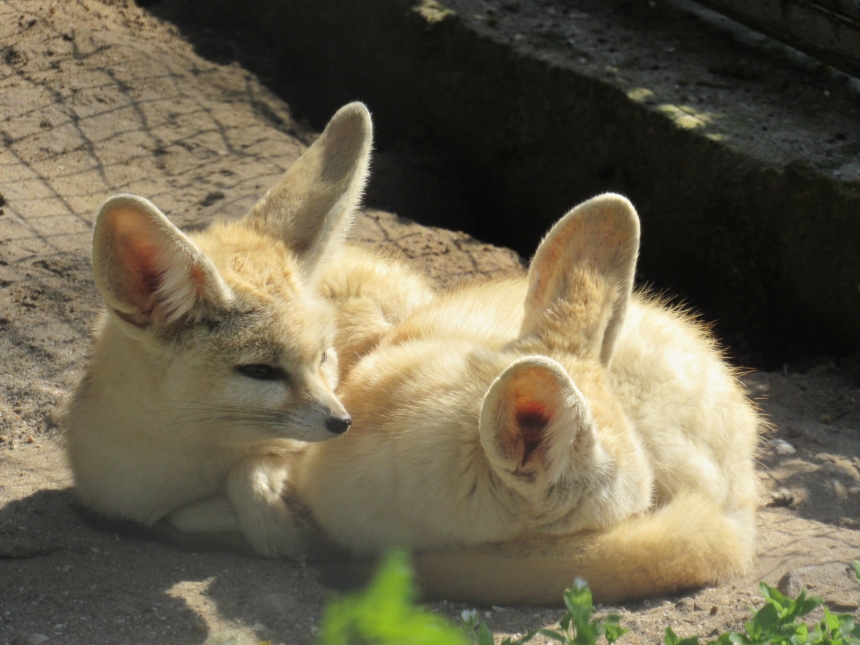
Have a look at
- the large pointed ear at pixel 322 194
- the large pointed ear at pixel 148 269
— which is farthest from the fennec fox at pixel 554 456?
the large pointed ear at pixel 148 269

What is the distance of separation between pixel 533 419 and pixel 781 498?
68.8 inches

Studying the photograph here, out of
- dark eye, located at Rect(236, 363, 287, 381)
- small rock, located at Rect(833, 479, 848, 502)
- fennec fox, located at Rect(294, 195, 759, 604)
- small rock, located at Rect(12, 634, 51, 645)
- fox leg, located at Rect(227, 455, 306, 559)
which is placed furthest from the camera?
small rock, located at Rect(833, 479, 848, 502)

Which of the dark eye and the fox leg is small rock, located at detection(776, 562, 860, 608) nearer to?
the fox leg

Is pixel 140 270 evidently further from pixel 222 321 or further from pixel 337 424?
pixel 337 424

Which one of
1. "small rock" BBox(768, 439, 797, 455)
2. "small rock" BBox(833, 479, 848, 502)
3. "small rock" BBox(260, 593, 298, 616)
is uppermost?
"small rock" BBox(833, 479, 848, 502)

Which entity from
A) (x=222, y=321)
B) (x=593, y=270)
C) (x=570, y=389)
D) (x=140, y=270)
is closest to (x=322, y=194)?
(x=222, y=321)

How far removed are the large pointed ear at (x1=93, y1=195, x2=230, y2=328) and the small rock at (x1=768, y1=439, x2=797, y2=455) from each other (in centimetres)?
254

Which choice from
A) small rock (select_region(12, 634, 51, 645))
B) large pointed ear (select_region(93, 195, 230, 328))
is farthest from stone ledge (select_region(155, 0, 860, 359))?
small rock (select_region(12, 634, 51, 645))

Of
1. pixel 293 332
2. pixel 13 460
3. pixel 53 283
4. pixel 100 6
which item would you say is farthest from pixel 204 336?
pixel 100 6

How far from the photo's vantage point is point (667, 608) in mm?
Answer: 2635

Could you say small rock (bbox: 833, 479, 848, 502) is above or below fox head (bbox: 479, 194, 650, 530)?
below

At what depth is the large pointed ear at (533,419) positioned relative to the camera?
7.31 ft

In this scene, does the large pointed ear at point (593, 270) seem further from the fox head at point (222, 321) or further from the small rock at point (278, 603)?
the small rock at point (278, 603)

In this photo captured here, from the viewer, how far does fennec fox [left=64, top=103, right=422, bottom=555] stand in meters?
2.57
